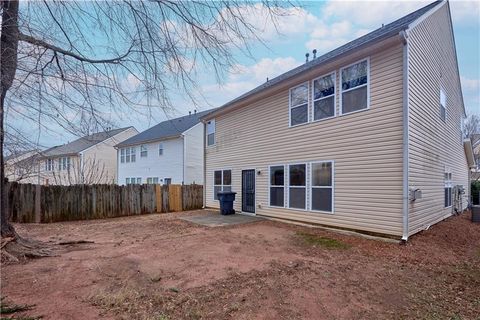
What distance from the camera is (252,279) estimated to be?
14.9 feet

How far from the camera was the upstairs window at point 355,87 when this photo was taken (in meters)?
7.88

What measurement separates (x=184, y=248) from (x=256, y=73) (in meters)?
4.11

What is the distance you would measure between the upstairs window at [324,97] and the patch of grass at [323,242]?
366 centimetres

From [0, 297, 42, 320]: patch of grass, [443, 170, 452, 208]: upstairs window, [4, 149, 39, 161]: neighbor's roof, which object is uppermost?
[4, 149, 39, 161]: neighbor's roof

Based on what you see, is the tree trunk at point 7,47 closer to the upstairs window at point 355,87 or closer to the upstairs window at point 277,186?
the upstairs window at point 355,87

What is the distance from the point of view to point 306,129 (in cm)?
956

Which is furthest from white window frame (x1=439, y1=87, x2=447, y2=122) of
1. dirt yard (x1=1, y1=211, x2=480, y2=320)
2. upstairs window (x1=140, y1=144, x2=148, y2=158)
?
upstairs window (x1=140, y1=144, x2=148, y2=158)

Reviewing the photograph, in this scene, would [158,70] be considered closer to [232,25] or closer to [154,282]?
[232,25]

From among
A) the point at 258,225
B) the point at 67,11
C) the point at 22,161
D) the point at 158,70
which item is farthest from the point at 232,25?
the point at 258,225

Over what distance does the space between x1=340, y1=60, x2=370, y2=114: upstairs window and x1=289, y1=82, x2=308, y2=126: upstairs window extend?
148cm

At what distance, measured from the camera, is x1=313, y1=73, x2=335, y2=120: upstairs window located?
28.7ft

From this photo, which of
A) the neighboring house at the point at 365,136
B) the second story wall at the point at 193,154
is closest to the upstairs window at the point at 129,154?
the second story wall at the point at 193,154

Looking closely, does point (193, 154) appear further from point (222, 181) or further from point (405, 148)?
point (405, 148)

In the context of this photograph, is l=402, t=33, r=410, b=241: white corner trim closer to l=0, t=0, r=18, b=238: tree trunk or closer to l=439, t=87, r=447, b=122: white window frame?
l=439, t=87, r=447, b=122: white window frame
